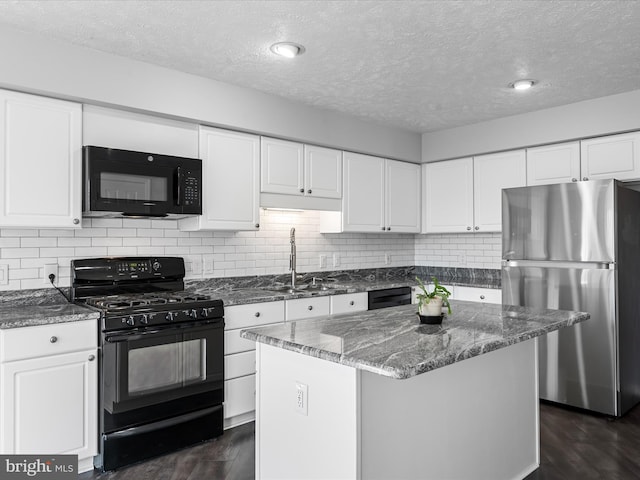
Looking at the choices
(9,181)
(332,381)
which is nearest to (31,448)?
(9,181)

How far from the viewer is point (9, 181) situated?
273 cm

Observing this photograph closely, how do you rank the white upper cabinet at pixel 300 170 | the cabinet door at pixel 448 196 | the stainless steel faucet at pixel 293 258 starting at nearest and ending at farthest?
the white upper cabinet at pixel 300 170 → the stainless steel faucet at pixel 293 258 → the cabinet door at pixel 448 196

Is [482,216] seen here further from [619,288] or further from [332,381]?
[332,381]

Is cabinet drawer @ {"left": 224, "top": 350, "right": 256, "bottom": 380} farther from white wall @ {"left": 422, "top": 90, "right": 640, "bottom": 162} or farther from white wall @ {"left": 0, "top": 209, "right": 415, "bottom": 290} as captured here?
white wall @ {"left": 422, "top": 90, "right": 640, "bottom": 162}

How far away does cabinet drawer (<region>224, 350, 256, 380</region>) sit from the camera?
333 centimetres

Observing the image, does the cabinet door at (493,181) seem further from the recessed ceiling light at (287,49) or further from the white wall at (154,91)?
the recessed ceiling light at (287,49)

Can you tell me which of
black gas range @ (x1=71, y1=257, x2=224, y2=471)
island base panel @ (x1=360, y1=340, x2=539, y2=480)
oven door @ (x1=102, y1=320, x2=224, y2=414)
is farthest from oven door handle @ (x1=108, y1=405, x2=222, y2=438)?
island base panel @ (x1=360, y1=340, x2=539, y2=480)

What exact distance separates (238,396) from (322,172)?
2.01 meters

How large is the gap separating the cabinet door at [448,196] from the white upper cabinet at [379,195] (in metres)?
0.12

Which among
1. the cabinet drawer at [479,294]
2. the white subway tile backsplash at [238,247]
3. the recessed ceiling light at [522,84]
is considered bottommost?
the cabinet drawer at [479,294]

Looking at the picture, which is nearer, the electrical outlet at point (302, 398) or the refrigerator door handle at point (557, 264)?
the electrical outlet at point (302, 398)

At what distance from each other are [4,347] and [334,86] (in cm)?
264

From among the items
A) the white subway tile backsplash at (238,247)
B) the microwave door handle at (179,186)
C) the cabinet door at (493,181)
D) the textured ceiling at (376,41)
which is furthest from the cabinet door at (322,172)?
the cabinet door at (493,181)

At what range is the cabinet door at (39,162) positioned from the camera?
2727 mm
